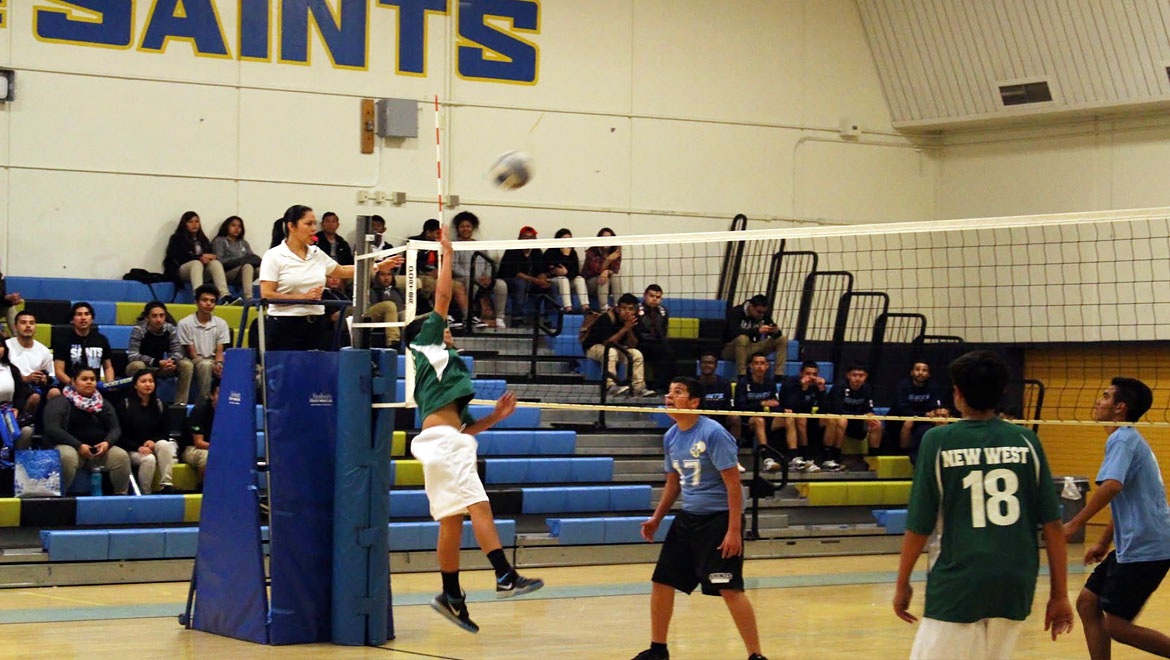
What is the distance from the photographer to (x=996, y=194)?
20266 millimetres

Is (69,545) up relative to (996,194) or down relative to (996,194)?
down

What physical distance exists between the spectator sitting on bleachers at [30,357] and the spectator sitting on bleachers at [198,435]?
1.25 meters

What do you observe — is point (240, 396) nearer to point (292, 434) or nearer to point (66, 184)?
point (292, 434)

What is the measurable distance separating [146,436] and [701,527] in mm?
6658

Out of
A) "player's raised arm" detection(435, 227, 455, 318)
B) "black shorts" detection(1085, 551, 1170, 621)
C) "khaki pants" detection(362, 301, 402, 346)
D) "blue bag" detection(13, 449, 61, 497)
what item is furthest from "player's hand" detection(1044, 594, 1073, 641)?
"blue bag" detection(13, 449, 61, 497)

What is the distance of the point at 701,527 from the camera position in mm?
7824

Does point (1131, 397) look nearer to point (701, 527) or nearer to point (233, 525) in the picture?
point (701, 527)

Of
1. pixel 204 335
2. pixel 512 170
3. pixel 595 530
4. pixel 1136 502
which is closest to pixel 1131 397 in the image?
pixel 1136 502

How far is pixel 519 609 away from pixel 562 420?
5.61m

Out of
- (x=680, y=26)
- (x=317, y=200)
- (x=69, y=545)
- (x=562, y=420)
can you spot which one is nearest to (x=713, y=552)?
(x=69, y=545)

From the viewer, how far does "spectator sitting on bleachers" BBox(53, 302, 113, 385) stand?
1330 cm

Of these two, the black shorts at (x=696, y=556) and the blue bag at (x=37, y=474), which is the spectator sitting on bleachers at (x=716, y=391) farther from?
the black shorts at (x=696, y=556)

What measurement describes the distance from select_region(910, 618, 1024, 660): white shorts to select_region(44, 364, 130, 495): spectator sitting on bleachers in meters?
8.89

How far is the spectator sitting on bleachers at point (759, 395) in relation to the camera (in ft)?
48.7
